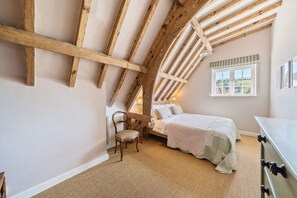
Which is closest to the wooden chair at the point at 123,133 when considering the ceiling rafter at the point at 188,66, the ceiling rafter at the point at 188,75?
the ceiling rafter at the point at 188,66

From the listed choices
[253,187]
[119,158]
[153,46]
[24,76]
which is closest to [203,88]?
[153,46]

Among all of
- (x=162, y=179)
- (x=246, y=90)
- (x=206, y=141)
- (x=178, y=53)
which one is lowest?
(x=162, y=179)

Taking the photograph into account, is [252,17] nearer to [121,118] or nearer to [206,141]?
[206,141]

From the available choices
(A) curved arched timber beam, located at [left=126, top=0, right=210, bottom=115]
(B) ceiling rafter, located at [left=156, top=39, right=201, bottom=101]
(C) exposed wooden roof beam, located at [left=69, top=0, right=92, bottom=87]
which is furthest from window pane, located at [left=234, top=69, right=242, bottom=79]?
(C) exposed wooden roof beam, located at [left=69, top=0, right=92, bottom=87]

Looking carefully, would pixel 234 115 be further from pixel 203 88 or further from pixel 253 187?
pixel 253 187

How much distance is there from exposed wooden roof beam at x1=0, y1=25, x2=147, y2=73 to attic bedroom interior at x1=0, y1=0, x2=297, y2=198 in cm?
1

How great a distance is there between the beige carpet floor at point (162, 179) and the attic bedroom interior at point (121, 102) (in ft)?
0.05

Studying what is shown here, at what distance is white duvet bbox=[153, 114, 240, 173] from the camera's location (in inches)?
91.8

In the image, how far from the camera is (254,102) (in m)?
3.87

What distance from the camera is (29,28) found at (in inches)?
55.6

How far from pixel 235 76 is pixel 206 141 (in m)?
2.71

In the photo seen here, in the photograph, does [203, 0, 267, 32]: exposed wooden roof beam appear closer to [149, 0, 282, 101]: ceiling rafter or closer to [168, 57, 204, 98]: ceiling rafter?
[149, 0, 282, 101]: ceiling rafter

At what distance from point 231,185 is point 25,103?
3.01 m

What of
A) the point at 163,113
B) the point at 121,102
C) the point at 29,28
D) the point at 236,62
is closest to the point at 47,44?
the point at 29,28
